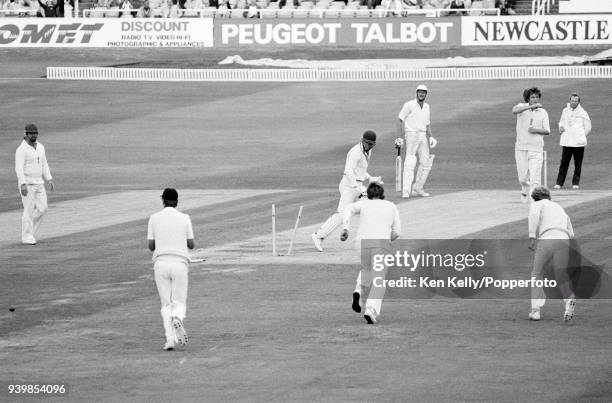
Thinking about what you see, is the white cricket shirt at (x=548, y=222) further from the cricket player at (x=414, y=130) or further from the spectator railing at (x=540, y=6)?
the spectator railing at (x=540, y=6)

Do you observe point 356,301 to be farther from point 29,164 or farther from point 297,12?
point 297,12

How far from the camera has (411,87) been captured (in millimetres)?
43875

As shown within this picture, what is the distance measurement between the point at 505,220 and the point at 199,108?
63.6 ft

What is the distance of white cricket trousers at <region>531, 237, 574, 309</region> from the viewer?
1606 centimetres

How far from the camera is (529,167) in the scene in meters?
25.4

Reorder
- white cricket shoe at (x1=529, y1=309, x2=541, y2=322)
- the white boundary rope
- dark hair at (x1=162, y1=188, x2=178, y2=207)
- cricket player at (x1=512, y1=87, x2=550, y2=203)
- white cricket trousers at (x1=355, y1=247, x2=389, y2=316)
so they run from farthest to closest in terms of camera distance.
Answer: the white boundary rope, cricket player at (x1=512, y1=87, x2=550, y2=203), white cricket shoe at (x1=529, y1=309, x2=541, y2=322), white cricket trousers at (x1=355, y1=247, x2=389, y2=316), dark hair at (x1=162, y1=188, x2=178, y2=207)

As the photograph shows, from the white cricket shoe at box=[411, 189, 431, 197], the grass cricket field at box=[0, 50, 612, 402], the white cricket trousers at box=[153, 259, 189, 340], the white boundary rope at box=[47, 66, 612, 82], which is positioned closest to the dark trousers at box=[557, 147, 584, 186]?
the grass cricket field at box=[0, 50, 612, 402]

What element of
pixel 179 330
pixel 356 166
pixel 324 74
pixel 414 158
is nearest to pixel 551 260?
pixel 179 330

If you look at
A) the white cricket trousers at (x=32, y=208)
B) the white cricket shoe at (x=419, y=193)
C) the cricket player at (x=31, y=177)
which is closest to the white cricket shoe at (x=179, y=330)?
the cricket player at (x=31, y=177)

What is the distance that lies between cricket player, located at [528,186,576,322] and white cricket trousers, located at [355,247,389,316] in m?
1.91

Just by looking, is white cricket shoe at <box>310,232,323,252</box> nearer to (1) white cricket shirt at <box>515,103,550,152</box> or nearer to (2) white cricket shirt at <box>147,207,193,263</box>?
(1) white cricket shirt at <box>515,103,550,152</box>

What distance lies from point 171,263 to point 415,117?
12.8m

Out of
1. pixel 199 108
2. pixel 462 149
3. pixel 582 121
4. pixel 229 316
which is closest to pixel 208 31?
pixel 199 108

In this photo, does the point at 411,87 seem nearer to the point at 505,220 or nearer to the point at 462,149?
the point at 462,149
